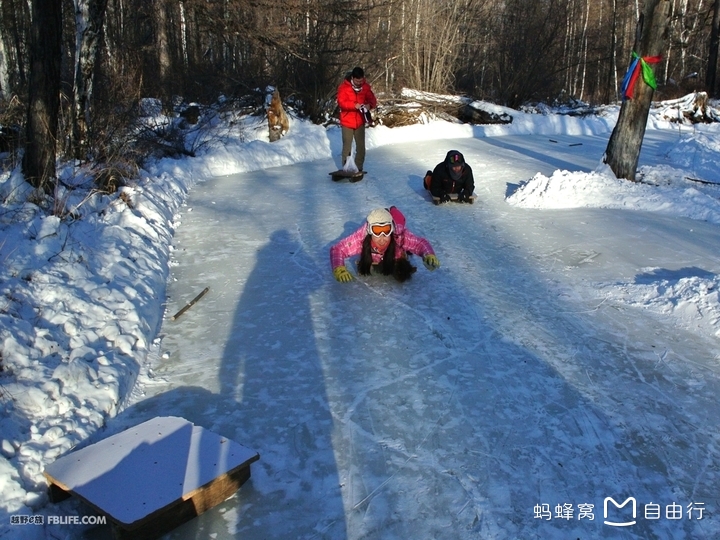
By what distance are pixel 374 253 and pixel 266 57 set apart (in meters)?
14.1

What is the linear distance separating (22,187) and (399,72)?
64.6ft

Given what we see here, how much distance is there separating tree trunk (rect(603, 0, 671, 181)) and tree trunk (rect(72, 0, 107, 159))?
8.03 m

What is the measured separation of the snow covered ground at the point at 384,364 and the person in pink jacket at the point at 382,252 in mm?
169

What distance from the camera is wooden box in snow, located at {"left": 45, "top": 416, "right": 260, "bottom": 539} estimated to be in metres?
2.61

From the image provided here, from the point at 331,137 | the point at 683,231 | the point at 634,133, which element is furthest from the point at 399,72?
the point at 683,231

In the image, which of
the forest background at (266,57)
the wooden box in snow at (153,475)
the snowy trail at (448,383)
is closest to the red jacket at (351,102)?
the forest background at (266,57)

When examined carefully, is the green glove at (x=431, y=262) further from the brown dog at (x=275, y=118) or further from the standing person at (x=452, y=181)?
the brown dog at (x=275, y=118)

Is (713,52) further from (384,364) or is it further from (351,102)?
(384,364)

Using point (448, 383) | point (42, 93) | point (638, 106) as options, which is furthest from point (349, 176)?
point (448, 383)

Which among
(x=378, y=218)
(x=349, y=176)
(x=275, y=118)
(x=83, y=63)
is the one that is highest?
(x=83, y=63)

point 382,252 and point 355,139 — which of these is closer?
point 382,252

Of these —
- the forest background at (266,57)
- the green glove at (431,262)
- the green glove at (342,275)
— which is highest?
the forest background at (266,57)

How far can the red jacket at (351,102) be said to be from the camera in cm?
1052

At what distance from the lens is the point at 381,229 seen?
546 centimetres
